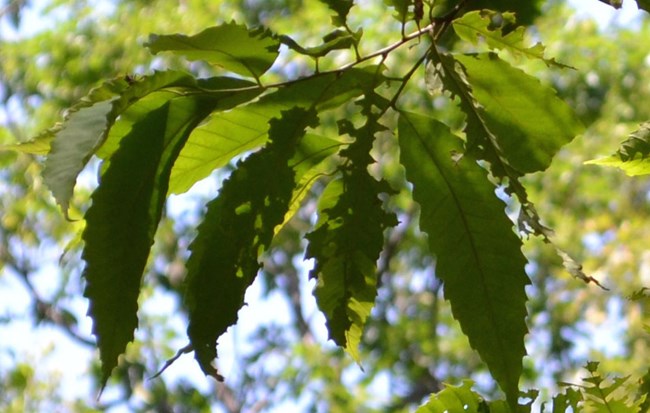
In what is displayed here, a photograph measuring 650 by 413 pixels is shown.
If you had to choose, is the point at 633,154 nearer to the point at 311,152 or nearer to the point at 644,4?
the point at 644,4

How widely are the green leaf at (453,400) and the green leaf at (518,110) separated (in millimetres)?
156

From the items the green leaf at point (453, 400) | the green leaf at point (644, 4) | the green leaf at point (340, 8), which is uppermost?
the green leaf at point (644, 4)

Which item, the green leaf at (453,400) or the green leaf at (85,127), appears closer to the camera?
the green leaf at (85,127)

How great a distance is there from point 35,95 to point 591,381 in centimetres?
517

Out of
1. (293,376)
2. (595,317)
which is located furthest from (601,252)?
(293,376)

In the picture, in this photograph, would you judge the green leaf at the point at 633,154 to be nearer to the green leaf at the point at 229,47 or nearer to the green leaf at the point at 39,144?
the green leaf at the point at 229,47

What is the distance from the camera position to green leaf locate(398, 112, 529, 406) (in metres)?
0.62

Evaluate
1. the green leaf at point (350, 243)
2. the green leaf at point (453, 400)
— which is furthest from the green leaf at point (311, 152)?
the green leaf at point (453, 400)

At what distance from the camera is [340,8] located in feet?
2.14

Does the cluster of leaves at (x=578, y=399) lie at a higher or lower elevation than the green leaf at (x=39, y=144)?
higher

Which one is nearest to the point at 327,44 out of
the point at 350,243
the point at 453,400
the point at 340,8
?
the point at 340,8

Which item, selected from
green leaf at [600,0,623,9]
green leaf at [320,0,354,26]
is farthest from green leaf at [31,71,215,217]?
green leaf at [600,0,623,9]

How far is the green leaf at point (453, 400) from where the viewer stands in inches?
27.1

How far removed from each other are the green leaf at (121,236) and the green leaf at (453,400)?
222 mm
